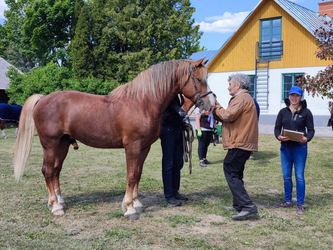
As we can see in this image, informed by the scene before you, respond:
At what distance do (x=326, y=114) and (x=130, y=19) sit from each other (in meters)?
16.8

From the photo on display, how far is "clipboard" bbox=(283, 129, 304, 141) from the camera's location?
169 inches

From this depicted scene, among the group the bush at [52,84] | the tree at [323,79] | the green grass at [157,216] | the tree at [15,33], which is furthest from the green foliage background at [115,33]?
the green grass at [157,216]

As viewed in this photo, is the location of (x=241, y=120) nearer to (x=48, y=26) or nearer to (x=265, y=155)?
(x=265, y=155)

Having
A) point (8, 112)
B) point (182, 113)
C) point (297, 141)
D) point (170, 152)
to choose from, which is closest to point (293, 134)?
point (297, 141)

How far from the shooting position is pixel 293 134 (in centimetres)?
433

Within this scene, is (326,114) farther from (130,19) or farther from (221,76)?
(130,19)

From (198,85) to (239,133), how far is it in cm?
81

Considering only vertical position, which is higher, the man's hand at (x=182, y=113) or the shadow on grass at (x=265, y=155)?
the man's hand at (x=182, y=113)

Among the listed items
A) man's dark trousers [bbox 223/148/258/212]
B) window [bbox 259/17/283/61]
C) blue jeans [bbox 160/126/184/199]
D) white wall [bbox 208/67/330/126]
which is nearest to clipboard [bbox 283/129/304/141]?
man's dark trousers [bbox 223/148/258/212]

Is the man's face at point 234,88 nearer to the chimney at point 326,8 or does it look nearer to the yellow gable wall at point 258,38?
the yellow gable wall at point 258,38

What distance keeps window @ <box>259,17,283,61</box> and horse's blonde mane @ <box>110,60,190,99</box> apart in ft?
54.7

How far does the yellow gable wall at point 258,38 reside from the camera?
18484 millimetres

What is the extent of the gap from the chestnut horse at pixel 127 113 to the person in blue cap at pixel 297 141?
126cm

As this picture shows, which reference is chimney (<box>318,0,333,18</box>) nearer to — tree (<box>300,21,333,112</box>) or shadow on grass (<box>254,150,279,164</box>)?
shadow on grass (<box>254,150,279,164</box>)
